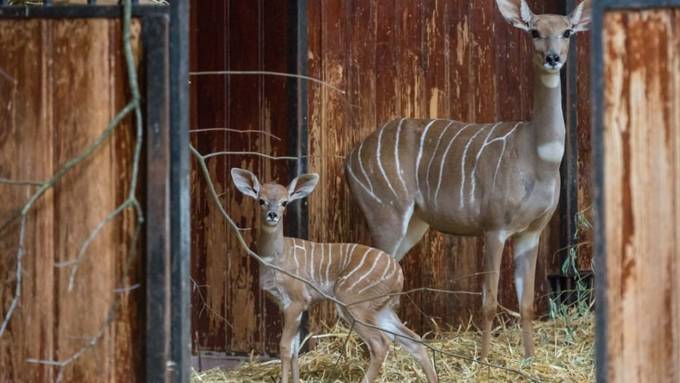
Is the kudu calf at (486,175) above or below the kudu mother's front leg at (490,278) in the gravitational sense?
above

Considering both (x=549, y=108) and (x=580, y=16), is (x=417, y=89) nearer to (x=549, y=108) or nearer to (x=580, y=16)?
(x=549, y=108)

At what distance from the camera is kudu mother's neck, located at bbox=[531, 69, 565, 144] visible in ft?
22.1

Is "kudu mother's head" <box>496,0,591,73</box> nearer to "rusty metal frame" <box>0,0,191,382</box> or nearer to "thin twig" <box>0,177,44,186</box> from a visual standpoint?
"rusty metal frame" <box>0,0,191,382</box>

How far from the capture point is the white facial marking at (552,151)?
672cm

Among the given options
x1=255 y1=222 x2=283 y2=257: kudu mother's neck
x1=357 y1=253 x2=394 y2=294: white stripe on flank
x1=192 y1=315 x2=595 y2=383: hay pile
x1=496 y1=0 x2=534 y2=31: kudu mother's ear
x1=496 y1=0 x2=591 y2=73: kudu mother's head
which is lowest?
x1=192 y1=315 x2=595 y2=383: hay pile

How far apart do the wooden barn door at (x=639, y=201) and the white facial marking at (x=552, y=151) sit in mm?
3276

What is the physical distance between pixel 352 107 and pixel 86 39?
11.6 ft

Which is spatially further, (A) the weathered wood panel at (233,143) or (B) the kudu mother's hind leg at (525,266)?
(B) the kudu mother's hind leg at (525,266)

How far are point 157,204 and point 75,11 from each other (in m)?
0.57

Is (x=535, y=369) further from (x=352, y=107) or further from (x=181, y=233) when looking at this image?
(x=181, y=233)

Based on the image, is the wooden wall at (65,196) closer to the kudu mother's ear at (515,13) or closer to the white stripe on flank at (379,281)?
the white stripe on flank at (379,281)

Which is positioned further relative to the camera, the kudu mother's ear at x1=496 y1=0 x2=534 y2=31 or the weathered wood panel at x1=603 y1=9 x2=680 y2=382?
the kudu mother's ear at x1=496 y1=0 x2=534 y2=31

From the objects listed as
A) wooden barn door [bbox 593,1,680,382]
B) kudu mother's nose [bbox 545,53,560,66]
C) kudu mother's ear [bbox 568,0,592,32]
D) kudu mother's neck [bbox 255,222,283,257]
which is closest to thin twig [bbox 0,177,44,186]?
wooden barn door [bbox 593,1,680,382]

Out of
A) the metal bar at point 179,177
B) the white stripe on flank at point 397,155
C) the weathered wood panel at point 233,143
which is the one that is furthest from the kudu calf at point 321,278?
the metal bar at point 179,177
